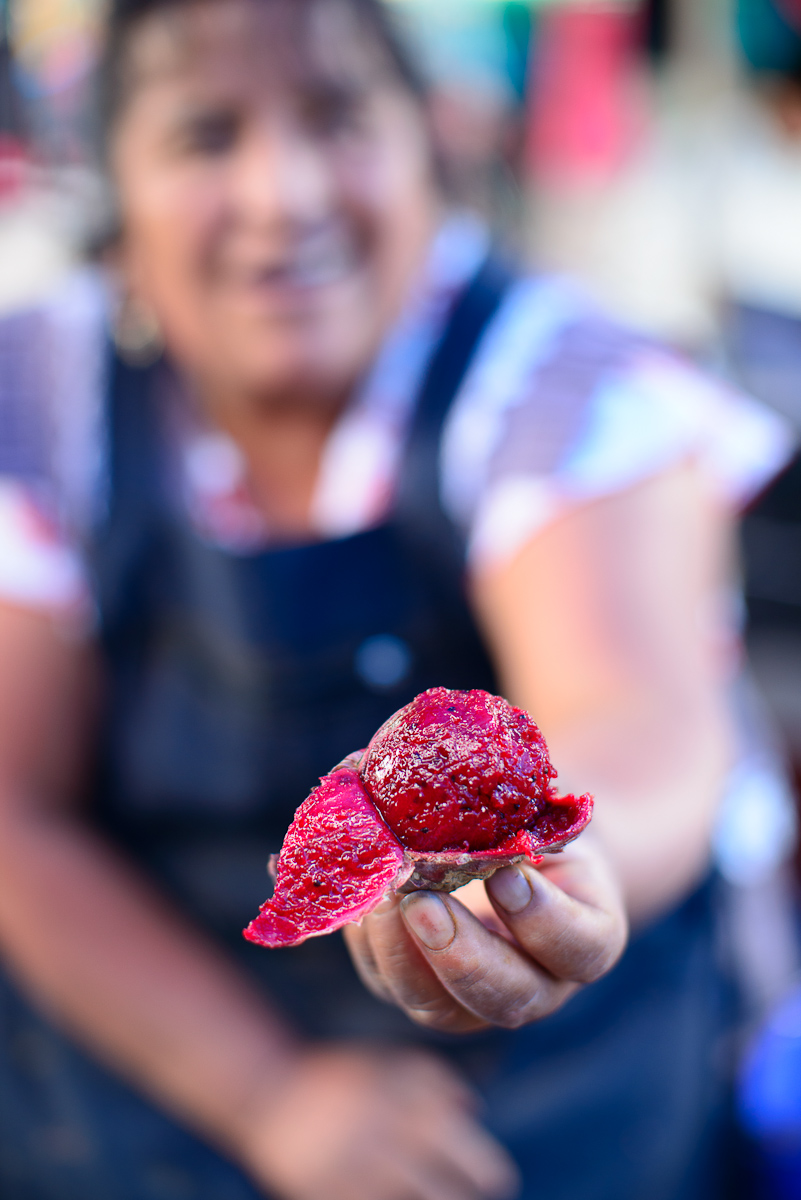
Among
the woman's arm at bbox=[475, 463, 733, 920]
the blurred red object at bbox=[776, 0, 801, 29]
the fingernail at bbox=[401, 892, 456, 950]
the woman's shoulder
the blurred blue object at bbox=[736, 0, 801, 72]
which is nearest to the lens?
the fingernail at bbox=[401, 892, 456, 950]

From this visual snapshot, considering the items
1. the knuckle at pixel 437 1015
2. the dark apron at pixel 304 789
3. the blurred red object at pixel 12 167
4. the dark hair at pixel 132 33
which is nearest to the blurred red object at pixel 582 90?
the blurred red object at pixel 12 167

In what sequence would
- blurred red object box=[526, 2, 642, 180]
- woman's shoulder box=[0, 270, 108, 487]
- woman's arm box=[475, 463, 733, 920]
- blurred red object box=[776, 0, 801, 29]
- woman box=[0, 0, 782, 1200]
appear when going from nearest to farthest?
woman's arm box=[475, 463, 733, 920], woman box=[0, 0, 782, 1200], woman's shoulder box=[0, 270, 108, 487], blurred red object box=[776, 0, 801, 29], blurred red object box=[526, 2, 642, 180]

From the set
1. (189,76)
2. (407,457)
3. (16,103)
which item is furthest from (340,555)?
(16,103)

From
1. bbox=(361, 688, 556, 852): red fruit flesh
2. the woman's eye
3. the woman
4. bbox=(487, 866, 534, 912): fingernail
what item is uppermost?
the woman's eye

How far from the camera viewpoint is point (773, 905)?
984 mm

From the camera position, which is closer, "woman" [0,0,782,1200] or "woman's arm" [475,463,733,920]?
"woman's arm" [475,463,733,920]

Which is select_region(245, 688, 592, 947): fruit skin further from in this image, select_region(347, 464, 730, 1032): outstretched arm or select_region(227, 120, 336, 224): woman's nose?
select_region(227, 120, 336, 224): woman's nose

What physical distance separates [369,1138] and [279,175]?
740 mm

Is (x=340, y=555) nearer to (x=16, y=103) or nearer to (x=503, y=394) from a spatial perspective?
(x=503, y=394)

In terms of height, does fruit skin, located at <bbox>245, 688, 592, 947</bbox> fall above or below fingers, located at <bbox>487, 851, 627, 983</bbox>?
above

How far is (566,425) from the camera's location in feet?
2.46

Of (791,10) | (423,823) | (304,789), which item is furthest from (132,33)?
(791,10)

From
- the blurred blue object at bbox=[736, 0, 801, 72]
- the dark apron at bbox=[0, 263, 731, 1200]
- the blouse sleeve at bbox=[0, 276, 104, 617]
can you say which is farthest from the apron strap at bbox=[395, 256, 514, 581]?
the blurred blue object at bbox=[736, 0, 801, 72]

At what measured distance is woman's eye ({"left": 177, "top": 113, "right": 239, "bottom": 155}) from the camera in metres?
0.77
